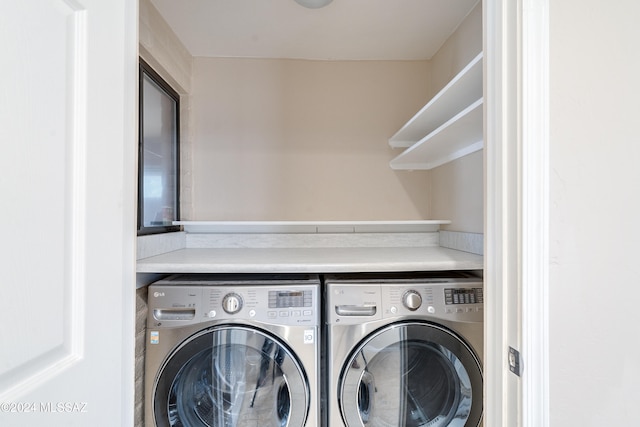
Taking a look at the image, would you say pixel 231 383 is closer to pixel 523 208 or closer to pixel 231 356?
pixel 231 356

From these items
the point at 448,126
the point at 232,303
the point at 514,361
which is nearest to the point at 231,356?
the point at 232,303

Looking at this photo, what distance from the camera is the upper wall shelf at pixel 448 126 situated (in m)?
1.23

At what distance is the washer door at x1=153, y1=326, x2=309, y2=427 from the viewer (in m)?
1.22

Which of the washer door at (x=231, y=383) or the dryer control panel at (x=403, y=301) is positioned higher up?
the dryer control panel at (x=403, y=301)

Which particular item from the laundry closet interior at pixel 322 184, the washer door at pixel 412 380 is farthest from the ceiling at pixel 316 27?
the washer door at pixel 412 380

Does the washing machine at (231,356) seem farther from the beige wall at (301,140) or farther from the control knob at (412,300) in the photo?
the beige wall at (301,140)

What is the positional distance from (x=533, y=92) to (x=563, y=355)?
0.59 metres

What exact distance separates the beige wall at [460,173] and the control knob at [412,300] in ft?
1.81

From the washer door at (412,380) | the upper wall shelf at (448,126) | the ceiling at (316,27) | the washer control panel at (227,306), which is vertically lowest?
the washer door at (412,380)

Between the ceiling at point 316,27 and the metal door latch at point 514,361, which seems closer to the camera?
the metal door latch at point 514,361
